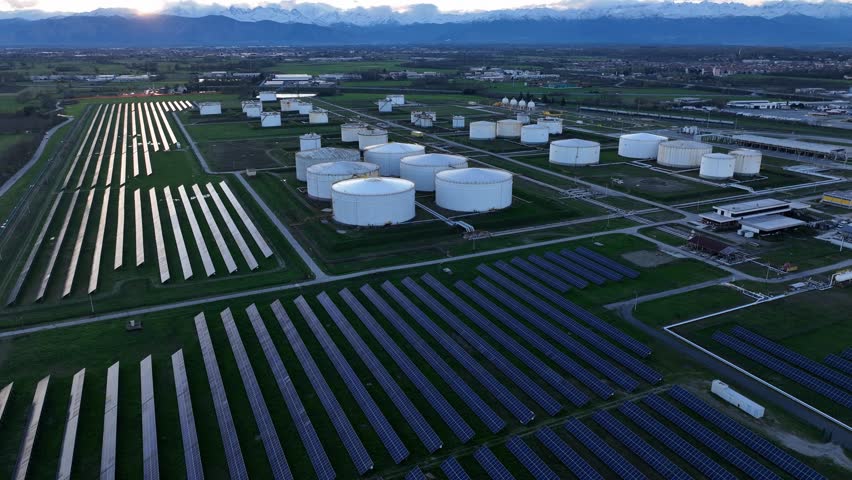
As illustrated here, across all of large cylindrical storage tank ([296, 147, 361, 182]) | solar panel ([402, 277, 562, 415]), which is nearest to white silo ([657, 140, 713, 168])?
large cylindrical storage tank ([296, 147, 361, 182])

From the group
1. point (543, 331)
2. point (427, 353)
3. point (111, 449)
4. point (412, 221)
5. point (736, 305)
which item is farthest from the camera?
point (412, 221)

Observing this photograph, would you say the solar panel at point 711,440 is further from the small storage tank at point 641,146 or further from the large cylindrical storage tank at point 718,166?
the small storage tank at point 641,146

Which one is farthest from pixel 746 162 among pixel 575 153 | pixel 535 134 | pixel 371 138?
pixel 371 138

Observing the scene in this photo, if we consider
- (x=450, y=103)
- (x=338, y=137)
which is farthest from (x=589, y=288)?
(x=450, y=103)

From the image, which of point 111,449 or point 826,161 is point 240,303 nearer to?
point 111,449

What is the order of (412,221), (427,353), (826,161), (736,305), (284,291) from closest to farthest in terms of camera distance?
(427,353), (736,305), (284,291), (412,221), (826,161)

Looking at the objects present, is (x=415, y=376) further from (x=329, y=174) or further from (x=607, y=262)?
(x=329, y=174)
